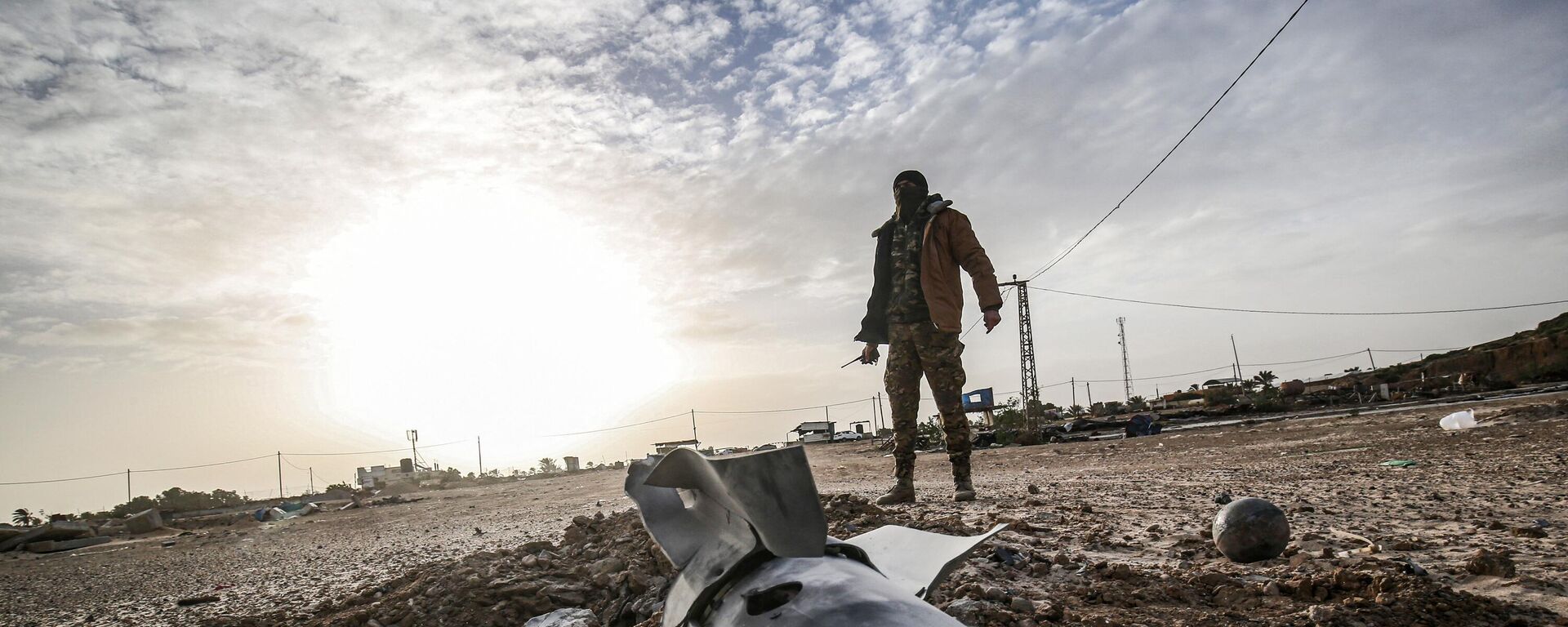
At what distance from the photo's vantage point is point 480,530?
5684 mm

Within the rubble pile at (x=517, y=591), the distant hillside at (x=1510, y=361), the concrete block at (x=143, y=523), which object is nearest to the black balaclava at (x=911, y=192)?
the rubble pile at (x=517, y=591)

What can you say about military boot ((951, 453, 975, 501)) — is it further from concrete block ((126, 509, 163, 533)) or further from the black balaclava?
concrete block ((126, 509, 163, 533))

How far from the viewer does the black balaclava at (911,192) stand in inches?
191

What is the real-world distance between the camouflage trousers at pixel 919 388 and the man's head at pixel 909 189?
2.84 ft

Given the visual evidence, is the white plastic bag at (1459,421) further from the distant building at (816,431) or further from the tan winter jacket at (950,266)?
the distant building at (816,431)

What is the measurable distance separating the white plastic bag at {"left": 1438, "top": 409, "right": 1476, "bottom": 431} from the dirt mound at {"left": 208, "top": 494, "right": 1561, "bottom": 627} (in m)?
7.62

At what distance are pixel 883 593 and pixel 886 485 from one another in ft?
16.8

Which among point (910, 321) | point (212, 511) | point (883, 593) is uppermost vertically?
point (910, 321)

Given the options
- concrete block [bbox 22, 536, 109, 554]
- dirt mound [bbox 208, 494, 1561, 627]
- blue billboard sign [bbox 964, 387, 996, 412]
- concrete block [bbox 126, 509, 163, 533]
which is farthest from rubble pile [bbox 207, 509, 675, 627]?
blue billboard sign [bbox 964, 387, 996, 412]

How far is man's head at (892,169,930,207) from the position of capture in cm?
484

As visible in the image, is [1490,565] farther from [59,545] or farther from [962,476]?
[59,545]

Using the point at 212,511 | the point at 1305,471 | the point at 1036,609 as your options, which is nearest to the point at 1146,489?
the point at 1305,471

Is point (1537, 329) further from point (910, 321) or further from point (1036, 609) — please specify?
point (1036, 609)

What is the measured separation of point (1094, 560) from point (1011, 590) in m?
0.54
